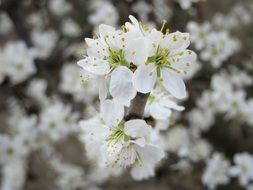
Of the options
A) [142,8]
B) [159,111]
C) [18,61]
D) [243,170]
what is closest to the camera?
[159,111]

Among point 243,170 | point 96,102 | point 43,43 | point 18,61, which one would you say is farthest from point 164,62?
point 43,43

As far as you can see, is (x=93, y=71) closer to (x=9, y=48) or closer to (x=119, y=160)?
(x=119, y=160)

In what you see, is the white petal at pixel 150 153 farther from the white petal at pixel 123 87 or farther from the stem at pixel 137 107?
the white petal at pixel 123 87

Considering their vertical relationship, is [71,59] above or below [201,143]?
above

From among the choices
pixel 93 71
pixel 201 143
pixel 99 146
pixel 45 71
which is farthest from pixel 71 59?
pixel 93 71

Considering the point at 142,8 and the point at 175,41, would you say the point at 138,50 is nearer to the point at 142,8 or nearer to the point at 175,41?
the point at 175,41

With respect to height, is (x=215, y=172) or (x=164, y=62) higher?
(x=164, y=62)
